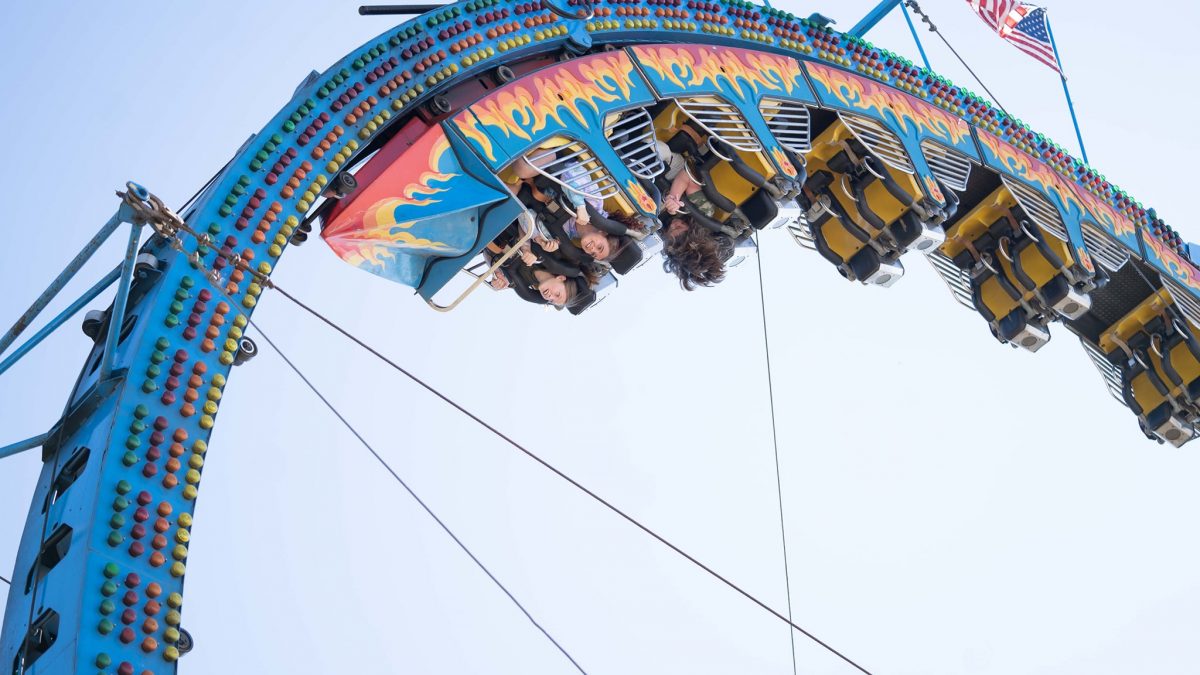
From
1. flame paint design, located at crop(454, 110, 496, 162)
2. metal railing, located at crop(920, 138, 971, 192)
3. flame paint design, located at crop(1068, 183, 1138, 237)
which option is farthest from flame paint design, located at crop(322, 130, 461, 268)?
flame paint design, located at crop(1068, 183, 1138, 237)

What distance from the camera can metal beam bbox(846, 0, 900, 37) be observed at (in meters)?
15.1

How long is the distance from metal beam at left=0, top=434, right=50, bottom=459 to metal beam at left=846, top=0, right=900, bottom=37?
8573 millimetres

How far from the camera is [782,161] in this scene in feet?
41.8

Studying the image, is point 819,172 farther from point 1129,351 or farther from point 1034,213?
point 1129,351

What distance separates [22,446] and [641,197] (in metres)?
4.57

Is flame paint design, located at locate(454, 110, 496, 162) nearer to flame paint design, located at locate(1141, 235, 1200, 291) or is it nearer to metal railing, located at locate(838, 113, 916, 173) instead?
metal railing, located at locate(838, 113, 916, 173)

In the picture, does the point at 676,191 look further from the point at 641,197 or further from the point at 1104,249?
the point at 1104,249

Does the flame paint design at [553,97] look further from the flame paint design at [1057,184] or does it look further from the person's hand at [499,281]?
the flame paint design at [1057,184]

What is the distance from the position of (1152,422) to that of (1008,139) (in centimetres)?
398

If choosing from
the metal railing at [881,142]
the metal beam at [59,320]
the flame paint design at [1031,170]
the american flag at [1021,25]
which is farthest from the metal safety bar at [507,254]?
the american flag at [1021,25]

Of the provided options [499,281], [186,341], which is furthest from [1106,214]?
[186,341]


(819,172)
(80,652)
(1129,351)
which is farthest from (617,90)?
(1129,351)

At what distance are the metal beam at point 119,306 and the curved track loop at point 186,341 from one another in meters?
0.07

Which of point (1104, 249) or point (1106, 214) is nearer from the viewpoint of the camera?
point (1104, 249)
